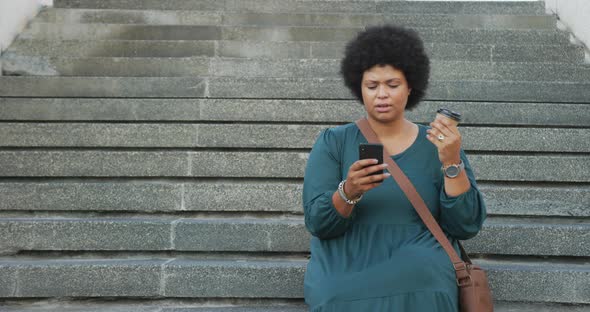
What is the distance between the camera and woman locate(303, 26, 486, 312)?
225 cm

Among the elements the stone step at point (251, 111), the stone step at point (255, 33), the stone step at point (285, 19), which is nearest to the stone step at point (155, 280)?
the stone step at point (251, 111)

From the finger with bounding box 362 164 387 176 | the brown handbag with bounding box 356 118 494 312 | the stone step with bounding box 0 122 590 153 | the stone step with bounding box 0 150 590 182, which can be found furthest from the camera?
the stone step with bounding box 0 122 590 153

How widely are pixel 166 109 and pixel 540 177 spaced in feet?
9.25

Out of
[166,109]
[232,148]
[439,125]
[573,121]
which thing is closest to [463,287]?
[439,125]

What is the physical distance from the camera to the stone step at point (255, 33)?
5918mm

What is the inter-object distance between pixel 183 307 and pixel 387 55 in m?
1.82

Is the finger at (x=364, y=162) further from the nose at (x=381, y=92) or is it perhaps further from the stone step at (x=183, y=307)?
the stone step at (x=183, y=307)

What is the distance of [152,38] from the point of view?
20.1 ft

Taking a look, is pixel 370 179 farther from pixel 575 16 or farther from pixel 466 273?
pixel 575 16

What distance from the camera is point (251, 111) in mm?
4645

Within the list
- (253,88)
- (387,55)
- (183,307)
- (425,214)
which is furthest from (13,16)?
(425,214)

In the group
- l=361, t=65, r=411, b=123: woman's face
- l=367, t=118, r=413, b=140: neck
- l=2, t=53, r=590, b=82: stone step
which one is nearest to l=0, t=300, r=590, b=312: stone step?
l=367, t=118, r=413, b=140: neck

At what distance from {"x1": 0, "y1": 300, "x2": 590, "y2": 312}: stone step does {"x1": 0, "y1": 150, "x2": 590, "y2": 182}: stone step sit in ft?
3.46

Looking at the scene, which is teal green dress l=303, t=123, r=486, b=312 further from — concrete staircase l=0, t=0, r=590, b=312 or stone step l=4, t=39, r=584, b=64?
stone step l=4, t=39, r=584, b=64
